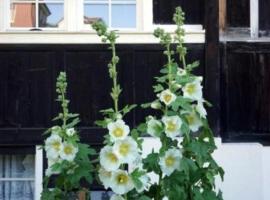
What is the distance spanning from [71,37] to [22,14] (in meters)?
0.70

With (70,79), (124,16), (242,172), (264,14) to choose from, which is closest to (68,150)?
(70,79)

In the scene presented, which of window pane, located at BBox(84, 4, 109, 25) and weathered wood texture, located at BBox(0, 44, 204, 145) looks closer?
weathered wood texture, located at BBox(0, 44, 204, 145)

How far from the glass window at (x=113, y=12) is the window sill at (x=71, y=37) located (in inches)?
10.6

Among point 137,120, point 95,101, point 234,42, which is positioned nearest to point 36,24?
point 95,101

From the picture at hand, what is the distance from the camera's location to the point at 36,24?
706 centimetres

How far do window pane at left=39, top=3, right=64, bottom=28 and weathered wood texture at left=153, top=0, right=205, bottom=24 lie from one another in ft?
3.63

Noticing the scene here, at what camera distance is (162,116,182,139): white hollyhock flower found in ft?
12.0

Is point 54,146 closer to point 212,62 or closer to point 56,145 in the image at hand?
point 56,145

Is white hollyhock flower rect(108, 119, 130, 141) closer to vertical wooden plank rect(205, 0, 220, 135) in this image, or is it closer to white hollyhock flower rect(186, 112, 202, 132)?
white hollyhock flower rect(186, 112, 202, 132)

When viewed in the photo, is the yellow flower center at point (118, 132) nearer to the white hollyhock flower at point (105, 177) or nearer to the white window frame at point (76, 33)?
the white hollyhock flower at point (105, 177)

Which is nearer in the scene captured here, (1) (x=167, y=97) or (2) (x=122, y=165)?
(2) (x=122, y=165)

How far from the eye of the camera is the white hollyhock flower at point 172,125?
3.65 m

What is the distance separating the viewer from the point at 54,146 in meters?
3.75

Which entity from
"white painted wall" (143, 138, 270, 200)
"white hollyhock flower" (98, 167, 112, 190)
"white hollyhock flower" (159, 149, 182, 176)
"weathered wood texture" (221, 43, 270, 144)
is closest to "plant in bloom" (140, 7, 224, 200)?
"white hollyhock flower" (159, 149, 182, 176)
